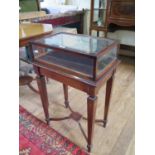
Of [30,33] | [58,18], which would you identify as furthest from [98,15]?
[30,33]

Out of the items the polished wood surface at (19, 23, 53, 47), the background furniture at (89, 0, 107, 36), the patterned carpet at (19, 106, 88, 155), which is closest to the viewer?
the patterned carpet at (19, 106, 88, 155)

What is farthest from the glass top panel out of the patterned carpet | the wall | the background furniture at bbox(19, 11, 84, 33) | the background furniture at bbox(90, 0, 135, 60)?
the wall

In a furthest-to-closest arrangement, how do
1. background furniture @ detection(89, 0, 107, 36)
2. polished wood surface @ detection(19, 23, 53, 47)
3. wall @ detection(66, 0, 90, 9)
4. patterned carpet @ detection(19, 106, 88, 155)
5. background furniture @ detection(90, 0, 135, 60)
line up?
wall @ detection(66, 0, 90, 9), background furniture @ detection(89, 0, 107, 36), background furniture @ detection(90, 0, 135, 60), polished wood surface @ detection(19, 23, 53, 47), patterned carpet @ detection(19, 106, 88, 155)

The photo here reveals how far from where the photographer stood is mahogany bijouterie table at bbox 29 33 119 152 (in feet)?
3.28

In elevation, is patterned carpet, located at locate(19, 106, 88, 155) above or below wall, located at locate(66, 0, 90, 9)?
below

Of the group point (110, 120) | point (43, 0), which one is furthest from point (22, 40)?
point (43, 0)

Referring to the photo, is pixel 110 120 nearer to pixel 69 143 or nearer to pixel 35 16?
pixel 69 143

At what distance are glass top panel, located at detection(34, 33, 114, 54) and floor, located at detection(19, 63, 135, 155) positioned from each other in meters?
0.80

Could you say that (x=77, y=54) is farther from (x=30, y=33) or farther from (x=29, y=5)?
(x=29, y=5)

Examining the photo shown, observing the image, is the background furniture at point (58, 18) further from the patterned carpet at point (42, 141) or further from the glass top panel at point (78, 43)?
the patterned carpet at point (42, 141)

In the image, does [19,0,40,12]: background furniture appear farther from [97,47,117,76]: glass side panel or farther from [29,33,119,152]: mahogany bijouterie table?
[97,47,117,76]: glass side panel

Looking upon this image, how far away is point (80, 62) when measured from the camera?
1.13m
